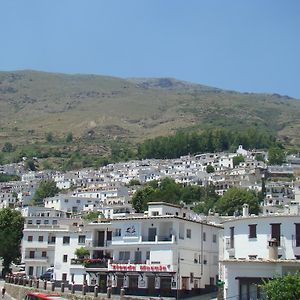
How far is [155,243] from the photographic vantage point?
191 feet

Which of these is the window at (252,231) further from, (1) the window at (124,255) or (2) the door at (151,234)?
(1) the window at (124,255)

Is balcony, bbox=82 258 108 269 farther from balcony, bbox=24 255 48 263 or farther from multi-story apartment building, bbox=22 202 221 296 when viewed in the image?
balcony, bbox=24 255 48 263

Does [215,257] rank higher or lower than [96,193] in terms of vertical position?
lower

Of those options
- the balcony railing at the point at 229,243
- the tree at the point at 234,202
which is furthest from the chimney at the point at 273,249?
the tree at the point at 234,202

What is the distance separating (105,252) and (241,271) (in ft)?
90.3

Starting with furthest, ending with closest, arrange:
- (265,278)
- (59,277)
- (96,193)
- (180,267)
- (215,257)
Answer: (96,193), (59,277), (215,257), (180,267), (265,278)

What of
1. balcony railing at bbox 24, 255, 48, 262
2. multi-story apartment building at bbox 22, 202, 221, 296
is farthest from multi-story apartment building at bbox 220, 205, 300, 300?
balcony railing at bbox 24, 255, 48, 262

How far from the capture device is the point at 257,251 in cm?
4716

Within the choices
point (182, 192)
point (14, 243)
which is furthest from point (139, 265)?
point (182, 192)

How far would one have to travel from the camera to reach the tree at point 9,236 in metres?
82.2

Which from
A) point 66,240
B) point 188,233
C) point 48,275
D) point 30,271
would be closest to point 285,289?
point 188,233

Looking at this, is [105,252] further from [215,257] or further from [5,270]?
[5,270]

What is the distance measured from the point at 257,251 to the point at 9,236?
46983 millimetres

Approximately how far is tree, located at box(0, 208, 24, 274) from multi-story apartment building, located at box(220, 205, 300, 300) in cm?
4102
